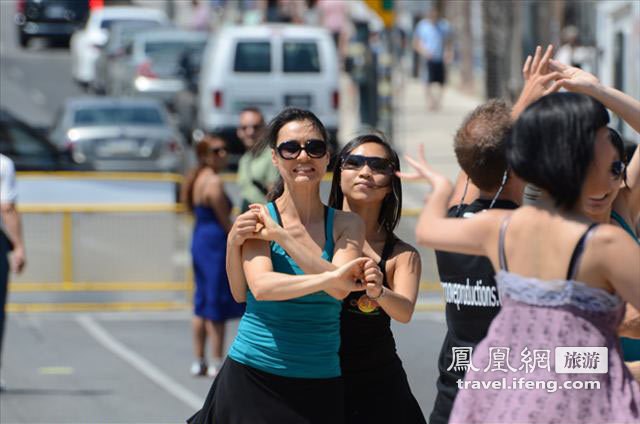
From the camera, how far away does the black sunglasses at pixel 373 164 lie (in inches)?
190

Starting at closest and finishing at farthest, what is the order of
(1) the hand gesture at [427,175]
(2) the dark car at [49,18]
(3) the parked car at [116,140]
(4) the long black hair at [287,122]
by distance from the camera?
1. (1) the hand gesture at [427,175]
2. (4) the long black hair at [287,122]
3. (3) the parked car at [116,140]
4. (2) the dark car at [49,18]

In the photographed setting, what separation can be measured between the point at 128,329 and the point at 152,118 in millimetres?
9082

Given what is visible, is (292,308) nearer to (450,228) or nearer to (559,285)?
(450,228)

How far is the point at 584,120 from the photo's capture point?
3467 mm

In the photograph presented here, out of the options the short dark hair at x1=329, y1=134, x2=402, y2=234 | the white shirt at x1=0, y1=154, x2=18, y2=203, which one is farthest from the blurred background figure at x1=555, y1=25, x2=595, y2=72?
the short dark hair at x1=329, y1=134, x2=402, y2=234

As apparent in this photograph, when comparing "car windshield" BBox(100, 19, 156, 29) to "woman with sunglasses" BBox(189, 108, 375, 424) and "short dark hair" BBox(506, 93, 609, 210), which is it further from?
"short dark hair" BBox(506, 93, 609, 210)

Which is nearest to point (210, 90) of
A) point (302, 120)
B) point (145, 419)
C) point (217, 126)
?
point (217, 126)

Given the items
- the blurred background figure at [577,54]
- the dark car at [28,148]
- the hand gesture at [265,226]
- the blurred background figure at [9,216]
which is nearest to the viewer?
the hand gesture at [265,226]

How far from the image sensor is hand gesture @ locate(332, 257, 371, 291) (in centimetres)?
416

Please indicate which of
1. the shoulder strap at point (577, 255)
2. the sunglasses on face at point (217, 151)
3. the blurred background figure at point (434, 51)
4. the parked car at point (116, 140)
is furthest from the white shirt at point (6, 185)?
the blurred background figure at point (434, 51)

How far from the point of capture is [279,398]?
14.7ft

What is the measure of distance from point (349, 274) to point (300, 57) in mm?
17956

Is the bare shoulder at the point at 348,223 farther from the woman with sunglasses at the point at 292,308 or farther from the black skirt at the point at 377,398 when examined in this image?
the black skirt at the point at 377,398

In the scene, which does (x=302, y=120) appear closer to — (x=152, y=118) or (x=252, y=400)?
(x=252, y=400)
